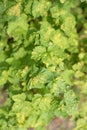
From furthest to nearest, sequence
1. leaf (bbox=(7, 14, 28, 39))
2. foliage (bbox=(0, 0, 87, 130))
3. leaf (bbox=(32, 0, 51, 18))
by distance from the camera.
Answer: leaf (bbox=(7, 14, 28, 39)) → leaf (bbox=(32, 0, 51, 18)) → foliage (bbox=(0, 0, 87, 130))

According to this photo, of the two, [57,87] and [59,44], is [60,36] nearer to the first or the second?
[59,44]

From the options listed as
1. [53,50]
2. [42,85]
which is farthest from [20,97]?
[53,50]

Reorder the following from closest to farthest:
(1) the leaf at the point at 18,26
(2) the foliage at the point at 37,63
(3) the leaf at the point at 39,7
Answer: (2) the foliage at the point at 37,63 → (3) the leaf at the point at 39,7 → (1) the leaf at the point at 18,26

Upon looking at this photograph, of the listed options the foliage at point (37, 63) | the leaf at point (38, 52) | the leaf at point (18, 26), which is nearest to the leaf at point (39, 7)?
the foliage at point (37, 63)

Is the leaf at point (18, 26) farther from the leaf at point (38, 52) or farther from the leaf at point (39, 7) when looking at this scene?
the leaf at point (38, 52)

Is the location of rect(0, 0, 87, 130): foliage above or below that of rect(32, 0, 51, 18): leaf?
below

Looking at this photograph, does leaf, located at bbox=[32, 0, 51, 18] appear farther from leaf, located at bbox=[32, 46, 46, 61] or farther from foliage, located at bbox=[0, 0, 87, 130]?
leaf, located at bbox=[32, 46, 46, 61]

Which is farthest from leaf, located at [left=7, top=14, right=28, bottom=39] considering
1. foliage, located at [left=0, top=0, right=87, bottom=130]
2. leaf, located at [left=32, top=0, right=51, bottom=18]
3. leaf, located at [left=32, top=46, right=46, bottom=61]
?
leaf, located at [left=32, top=46, right=46, bottom=61]

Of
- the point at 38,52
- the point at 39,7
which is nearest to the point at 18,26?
the point at 39,7
